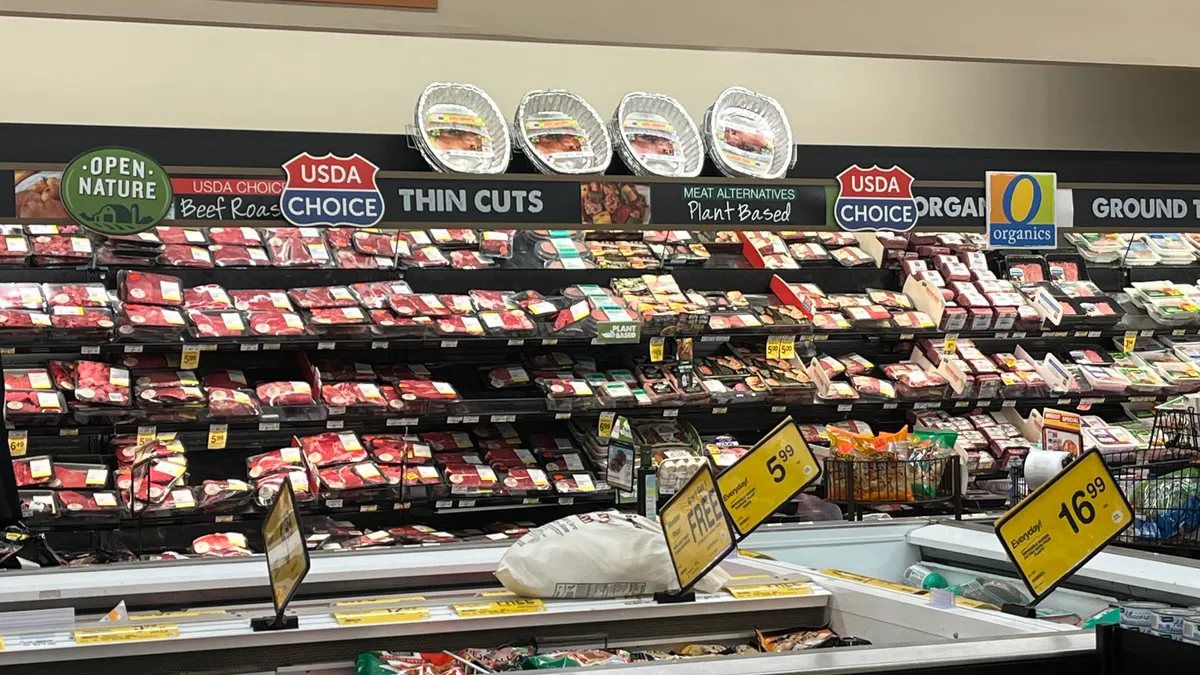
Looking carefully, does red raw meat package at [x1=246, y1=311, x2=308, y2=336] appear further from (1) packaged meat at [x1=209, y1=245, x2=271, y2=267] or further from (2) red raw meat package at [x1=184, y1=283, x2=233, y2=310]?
(1) packaged meat at [x1=209, y1=245, x2=271, y2=267]

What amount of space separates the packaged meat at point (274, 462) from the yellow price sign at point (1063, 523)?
3.81 m

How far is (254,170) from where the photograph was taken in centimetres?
403

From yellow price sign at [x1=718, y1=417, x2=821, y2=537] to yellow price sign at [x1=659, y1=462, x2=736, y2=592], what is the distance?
0.19ft

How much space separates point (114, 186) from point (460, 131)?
140cm

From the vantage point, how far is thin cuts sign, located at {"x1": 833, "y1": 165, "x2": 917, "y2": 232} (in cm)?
457

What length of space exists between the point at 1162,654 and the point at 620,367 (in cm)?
467

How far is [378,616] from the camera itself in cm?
238

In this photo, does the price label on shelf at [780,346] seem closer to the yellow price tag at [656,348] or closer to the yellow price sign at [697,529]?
A: the yellow price tag at [656,348]

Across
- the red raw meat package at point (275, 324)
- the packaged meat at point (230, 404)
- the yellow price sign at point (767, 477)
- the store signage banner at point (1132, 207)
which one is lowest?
the packaged meat at point (230, 404)

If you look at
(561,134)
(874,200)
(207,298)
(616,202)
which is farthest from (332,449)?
(874,200)

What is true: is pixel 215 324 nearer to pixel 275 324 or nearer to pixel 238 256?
pixel 275 324

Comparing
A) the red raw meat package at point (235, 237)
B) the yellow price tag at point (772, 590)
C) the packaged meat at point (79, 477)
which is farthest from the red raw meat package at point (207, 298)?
the yellow price tag at point (772, 590)

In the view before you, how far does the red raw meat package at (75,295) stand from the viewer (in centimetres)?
527

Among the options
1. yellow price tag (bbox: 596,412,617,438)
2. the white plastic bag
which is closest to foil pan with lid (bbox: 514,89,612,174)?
yellow price tag (bbox: 596,412,617,438)
